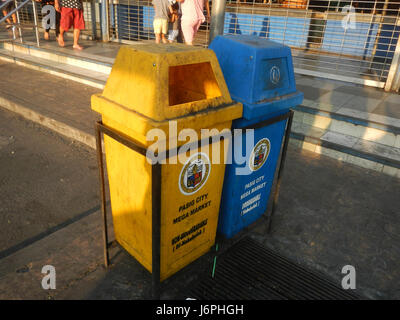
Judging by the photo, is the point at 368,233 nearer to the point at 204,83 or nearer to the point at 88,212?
the point at 204,83

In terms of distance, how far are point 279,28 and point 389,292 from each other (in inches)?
376

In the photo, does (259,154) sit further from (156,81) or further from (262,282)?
(156,81)

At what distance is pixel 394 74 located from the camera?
607cm

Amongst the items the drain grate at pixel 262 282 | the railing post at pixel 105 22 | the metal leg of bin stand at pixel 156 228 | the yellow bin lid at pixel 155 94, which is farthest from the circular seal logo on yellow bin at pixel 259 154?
the railing post at pixel 105 22

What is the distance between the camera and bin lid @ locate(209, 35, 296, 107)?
2199 mm

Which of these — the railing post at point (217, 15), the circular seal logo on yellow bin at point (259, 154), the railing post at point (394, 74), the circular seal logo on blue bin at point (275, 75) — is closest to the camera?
the circular seal logo on blue bin at point (275, 75)

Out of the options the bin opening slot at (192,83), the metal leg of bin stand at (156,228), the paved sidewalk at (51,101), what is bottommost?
the paved sidewalk at (51,101)

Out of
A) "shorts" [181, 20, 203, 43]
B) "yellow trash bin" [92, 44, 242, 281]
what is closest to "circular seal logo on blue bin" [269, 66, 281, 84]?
"yellow trash bin" [92, 44, 242, 281]

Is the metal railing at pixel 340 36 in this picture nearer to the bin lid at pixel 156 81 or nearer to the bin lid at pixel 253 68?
the bin lid at pixel 253 68

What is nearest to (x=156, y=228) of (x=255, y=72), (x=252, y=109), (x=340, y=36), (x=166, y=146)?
(x=166, y=146)

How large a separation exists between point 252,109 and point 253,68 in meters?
0.28

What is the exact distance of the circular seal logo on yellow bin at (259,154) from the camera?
98.9 inches

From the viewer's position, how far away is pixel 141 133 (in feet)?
5.79
